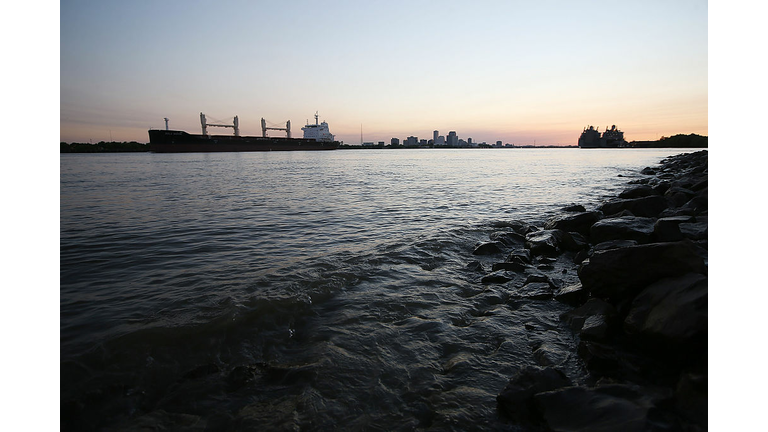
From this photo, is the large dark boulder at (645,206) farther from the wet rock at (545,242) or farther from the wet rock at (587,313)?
the wet rock at (587,313)

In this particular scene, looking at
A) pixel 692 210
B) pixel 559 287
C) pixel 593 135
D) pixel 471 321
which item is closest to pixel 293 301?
pixel 471 321

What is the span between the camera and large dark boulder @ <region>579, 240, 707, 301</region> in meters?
3.67

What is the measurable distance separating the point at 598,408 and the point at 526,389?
51 centimetres

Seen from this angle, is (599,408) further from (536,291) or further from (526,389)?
(536,291)

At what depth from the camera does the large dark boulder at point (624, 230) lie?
6371 millimetres

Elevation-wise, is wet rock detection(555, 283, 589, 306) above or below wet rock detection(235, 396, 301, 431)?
above

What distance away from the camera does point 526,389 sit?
110 inches

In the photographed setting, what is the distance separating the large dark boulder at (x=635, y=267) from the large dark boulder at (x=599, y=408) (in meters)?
1.65

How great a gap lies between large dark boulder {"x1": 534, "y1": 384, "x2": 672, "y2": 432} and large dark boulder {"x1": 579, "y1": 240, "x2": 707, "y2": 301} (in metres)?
1.65

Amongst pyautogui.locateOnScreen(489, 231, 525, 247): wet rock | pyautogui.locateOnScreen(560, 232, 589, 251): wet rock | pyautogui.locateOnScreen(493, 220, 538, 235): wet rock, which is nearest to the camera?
pyautogui.locateOnScreen(560, 232, 589, 251): wet rock

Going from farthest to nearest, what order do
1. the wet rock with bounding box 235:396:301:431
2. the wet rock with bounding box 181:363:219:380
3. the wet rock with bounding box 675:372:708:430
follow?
the wet rock with bounding box 181:363:219:380 < the wet rock with bounding box 235:396:301:431 < the wet rock with bounding box 675:372:708:430

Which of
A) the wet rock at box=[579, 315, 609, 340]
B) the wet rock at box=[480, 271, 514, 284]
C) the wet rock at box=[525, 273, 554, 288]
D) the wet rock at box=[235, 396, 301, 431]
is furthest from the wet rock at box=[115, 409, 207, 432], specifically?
the wet rock at box=[525, 273, 554, 288]

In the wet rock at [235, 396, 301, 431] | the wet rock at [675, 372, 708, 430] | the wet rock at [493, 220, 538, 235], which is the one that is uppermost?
the wet rock at [493, 220, 538, 235]

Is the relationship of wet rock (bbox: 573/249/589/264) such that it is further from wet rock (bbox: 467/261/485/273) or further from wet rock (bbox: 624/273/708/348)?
wet rock (bbox: 624/273/708/348)
